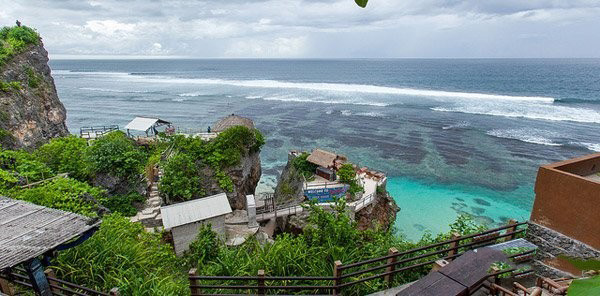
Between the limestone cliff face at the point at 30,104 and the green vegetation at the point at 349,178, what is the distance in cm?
1744

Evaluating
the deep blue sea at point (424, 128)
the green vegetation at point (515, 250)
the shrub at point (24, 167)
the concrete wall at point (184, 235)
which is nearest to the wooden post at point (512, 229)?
the green vegetation at point (515, 250)

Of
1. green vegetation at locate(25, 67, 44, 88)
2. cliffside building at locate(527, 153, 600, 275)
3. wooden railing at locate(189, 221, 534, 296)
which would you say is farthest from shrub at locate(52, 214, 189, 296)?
green vegetation at locate(25, 67, 44, 88)

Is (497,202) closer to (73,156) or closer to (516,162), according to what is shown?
(516,162)

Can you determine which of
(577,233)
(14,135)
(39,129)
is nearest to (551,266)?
(577,233)

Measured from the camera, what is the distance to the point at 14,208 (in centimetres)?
569

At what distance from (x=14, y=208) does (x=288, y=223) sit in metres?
12.9

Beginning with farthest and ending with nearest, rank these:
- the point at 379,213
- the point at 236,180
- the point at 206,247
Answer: the point at 379,213, the point at 236,180, the point at 206,247

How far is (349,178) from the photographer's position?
62.2ft

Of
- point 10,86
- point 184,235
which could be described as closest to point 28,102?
point 10,86

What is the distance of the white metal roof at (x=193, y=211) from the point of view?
479 inches

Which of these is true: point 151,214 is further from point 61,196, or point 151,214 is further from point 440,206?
point 440,206

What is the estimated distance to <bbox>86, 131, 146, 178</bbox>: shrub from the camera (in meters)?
15.4

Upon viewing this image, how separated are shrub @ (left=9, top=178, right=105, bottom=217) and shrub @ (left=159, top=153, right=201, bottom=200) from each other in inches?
185

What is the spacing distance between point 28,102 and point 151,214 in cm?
1300
